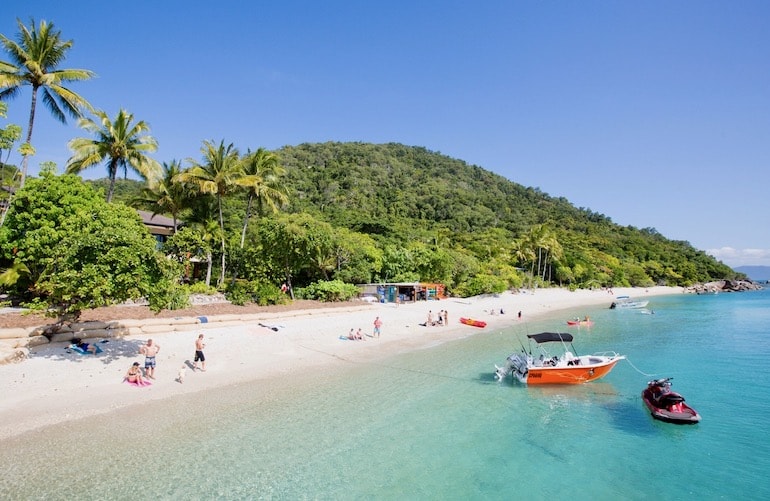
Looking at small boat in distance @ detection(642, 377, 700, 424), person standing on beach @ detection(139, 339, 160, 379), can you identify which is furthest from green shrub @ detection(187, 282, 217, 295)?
small boat in distance @ detection(642, 377, 700, 424)

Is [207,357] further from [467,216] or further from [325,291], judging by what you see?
[467,216]

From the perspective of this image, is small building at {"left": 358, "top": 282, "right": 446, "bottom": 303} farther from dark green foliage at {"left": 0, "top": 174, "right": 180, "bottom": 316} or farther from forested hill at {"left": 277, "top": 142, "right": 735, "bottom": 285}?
dark green foliage at {"left": 0, "top": 174, "right": 180, "bottom": 316}

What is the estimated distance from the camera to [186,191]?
33.9m

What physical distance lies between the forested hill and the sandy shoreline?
30528 mm

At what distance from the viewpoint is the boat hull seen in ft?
55.1

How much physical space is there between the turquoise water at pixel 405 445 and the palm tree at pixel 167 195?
80.2 feet

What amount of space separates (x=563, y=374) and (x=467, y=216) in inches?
3700

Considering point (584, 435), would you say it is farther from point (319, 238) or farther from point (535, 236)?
point (535, 236)

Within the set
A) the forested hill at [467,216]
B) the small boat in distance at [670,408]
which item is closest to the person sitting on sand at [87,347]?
the small boat in distance at [670,408]

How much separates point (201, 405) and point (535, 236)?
70896mm

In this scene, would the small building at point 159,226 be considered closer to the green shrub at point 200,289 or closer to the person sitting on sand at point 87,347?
the green shrub at point 200,289

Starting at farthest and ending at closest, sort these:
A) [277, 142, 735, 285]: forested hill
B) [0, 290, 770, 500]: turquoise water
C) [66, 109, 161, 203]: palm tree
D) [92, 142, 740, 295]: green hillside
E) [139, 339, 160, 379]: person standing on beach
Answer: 1. [277, 142, 735, 285]: forested hill
2. [92, 142, 740, 295]: green hillside
3. [66, 109, 161, 203]: palm tree
4. [139, 339, 160, 379]: person standing on beach
5. [0, 290, 770, 500]: turquoise water

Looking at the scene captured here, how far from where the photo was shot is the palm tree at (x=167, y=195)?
33875 mm

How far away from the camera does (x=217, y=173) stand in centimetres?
→ 3234
